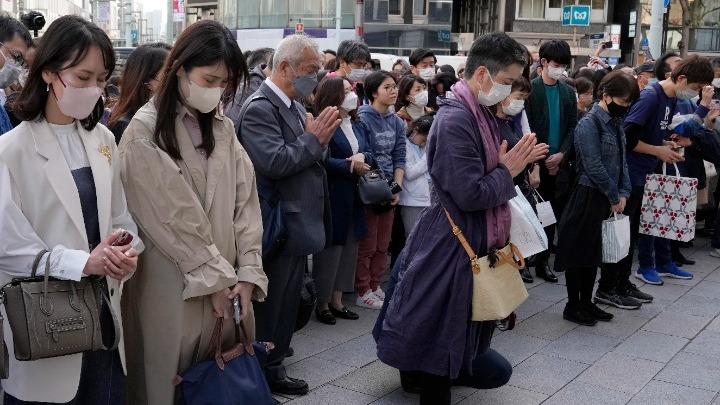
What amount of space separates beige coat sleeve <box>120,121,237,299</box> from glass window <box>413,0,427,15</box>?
116ft

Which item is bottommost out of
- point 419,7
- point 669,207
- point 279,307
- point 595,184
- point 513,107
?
point 279,307

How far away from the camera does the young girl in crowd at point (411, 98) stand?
Result: 24.3 ft

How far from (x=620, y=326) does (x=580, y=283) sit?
0.46 m

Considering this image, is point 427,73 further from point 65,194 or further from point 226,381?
point 65,194

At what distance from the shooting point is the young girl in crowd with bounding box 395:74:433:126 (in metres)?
7.40

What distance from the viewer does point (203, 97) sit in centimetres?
332

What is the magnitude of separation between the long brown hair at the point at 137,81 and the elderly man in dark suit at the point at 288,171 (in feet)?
1.73

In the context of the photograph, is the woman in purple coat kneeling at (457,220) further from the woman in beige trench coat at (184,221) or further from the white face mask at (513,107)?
the white face mask at (513,107)

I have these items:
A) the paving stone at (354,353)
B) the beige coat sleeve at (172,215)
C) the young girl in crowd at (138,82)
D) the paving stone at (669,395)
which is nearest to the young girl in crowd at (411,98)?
the paving stone at (354,353)

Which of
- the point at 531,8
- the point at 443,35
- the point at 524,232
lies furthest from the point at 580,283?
the point at 531,8

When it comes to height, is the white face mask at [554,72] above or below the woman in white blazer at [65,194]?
above

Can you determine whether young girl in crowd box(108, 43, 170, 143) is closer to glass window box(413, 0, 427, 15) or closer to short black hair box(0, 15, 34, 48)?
short black hair box(0, 15, 34, 48)


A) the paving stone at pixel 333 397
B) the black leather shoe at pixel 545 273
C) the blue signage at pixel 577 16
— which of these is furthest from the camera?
the blue signage at pixel 577 16

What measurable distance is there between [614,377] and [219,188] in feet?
10.4
